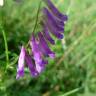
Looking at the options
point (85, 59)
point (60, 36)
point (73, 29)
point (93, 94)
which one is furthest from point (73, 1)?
point (60, 36)

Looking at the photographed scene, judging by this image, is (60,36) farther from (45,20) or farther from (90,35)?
(90,35)

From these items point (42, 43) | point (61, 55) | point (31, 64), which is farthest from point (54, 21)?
point (61, 55)

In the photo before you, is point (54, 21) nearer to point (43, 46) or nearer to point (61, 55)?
point (43, 46)

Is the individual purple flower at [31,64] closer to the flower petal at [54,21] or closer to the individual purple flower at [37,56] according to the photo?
the individual purple flower at [37,56]

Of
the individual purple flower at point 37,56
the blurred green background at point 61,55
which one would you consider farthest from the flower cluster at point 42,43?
the blurred green background at point 61,55

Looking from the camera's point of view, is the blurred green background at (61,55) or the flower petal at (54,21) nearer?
the flower petal at (54,21)

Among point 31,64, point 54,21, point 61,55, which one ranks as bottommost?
point 31,64
